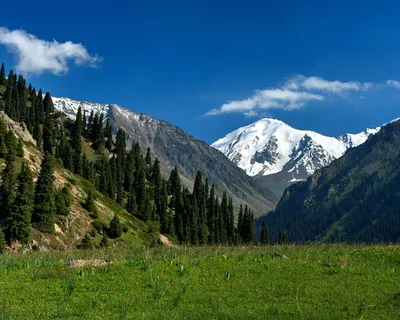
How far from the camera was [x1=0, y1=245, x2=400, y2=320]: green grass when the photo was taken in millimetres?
14734

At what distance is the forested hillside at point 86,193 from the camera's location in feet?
240

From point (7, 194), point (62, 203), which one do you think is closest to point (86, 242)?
point (62, 203)

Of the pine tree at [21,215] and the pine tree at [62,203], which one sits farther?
the pine tree at [62,203]

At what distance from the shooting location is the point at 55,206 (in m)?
80.1

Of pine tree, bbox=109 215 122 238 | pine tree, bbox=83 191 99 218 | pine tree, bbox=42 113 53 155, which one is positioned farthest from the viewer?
pine tree, bbox=42 113 53 155

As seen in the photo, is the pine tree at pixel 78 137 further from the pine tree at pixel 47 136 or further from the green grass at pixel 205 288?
the green grass at pixel 205 288

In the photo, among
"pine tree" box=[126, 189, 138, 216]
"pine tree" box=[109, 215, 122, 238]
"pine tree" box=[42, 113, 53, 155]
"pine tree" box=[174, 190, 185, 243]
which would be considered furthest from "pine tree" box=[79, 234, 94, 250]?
"pine tree" box=[42, 113, 53, 155]

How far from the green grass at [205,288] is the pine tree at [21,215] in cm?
4566

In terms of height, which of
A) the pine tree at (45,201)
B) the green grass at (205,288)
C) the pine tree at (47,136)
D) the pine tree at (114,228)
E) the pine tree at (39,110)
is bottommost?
the green grass at (205,288)

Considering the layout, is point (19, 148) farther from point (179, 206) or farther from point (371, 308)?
point (371, 308)

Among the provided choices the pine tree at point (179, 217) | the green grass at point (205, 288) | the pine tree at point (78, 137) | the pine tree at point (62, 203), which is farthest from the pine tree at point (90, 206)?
the green grass at point (205, 288)

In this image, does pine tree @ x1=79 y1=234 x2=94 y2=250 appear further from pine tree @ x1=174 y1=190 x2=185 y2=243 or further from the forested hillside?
pine tree @ x1=174 y1=190 x2=185 y2=243

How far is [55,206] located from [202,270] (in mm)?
65633

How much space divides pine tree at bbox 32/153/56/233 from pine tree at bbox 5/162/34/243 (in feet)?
8.36
